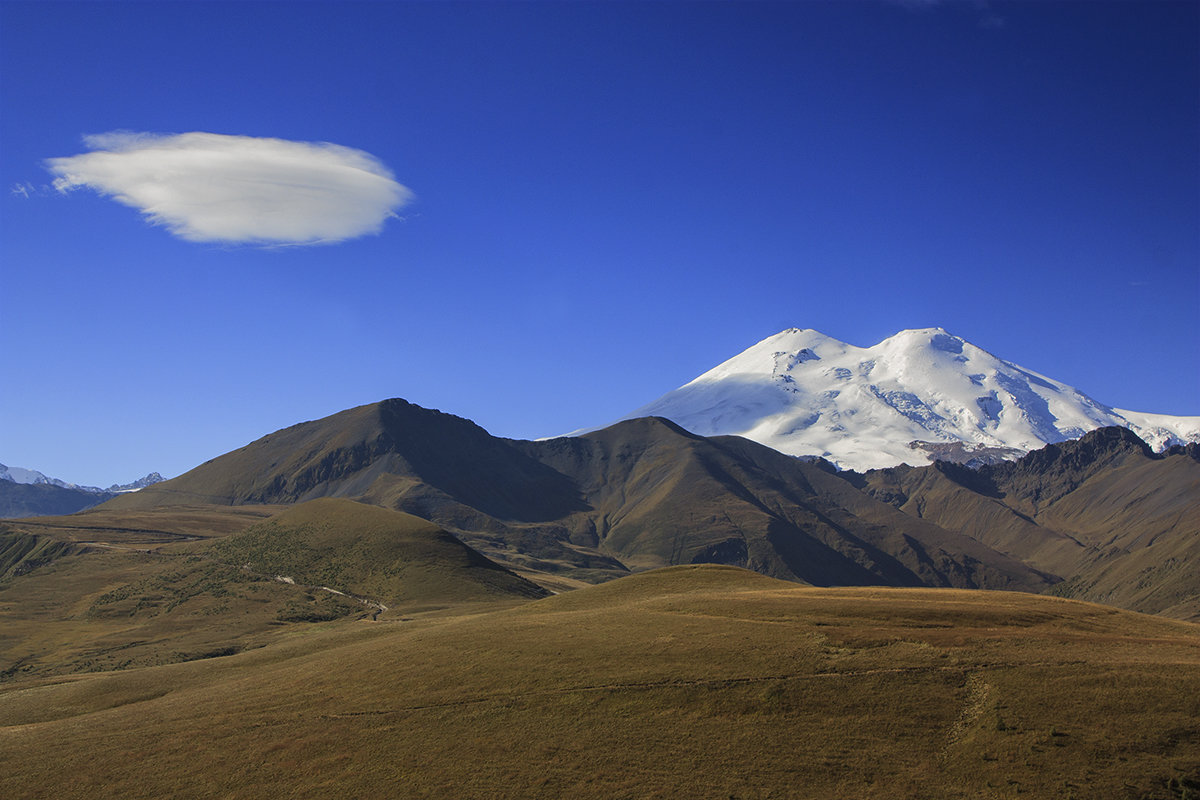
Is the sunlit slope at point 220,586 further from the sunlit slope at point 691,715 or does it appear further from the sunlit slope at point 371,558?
the sunlit slope at point 691,715

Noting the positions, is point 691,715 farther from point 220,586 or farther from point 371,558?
point 371,558

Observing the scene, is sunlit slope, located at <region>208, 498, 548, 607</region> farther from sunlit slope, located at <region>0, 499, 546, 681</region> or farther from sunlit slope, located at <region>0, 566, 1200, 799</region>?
sunlit slope, located at <region>0, 566, 1200, 799</region>

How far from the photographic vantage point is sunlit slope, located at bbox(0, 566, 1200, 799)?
3994 cm

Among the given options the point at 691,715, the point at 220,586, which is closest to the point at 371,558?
the point at 220,586

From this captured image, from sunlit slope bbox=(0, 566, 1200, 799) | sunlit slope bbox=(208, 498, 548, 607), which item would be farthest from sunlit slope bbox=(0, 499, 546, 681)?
sunlit slope bbox=(0, 566, 1200, 799)

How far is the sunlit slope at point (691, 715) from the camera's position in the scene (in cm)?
3994

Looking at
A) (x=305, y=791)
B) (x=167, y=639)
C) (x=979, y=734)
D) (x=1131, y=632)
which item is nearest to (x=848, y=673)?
(x=979, y=734)

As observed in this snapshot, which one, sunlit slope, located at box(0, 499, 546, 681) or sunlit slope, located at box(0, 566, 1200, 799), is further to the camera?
sunlit slope, located at box(0, 499, 546, 681)

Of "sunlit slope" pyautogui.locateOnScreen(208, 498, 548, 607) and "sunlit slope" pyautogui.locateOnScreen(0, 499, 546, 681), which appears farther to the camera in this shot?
"sunlit slope" pyautogui.locateOnScreen(208, 498, 548, 607)

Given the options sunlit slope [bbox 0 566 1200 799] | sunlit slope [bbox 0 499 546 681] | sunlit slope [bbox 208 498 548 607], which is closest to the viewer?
sunlit slope [bbox 0 566 1200 799]

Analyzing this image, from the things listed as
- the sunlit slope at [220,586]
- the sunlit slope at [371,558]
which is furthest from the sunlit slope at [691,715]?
the sunlit slope at [371,558]

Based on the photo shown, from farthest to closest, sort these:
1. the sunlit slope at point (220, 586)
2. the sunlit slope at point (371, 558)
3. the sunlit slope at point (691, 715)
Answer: the sunlit slope at point (371, 558)
the sunlit slope at point (220, 586)
the sunlit slope at point (691, 715)

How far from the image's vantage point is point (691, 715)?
45188 millimetres

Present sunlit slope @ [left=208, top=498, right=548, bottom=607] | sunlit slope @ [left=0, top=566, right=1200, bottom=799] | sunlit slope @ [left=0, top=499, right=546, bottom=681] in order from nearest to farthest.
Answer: sunlit slope @ [left=0, top=566, right=1200, bottom=799]
sunlit slope @ [left=0, top=499, right=546, bottom=681]
sunlit slope @ [left=208, top=498, right=548, bottom=607]
